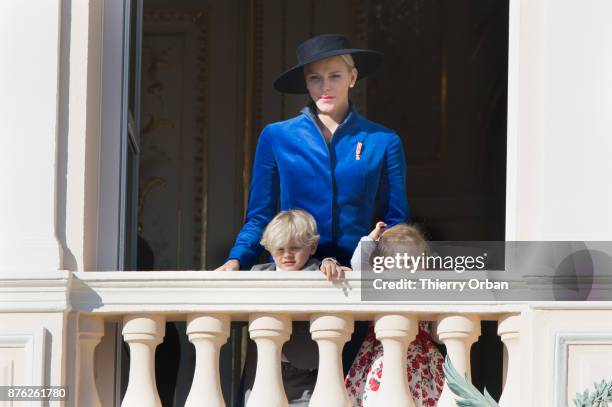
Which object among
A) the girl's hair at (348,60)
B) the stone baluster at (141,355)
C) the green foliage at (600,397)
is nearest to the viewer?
the green foliage at (600,397)

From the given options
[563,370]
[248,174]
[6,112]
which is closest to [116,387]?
[6,112]

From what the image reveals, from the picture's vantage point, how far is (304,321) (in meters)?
7.01

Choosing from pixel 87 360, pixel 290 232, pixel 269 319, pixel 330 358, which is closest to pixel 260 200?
pixel 290 232

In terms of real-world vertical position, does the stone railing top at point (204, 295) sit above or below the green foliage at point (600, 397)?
above

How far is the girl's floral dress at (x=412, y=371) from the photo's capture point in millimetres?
6906

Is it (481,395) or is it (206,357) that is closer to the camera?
(481,395)

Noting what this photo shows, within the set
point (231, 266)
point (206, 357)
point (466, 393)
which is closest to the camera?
point (466, 393)

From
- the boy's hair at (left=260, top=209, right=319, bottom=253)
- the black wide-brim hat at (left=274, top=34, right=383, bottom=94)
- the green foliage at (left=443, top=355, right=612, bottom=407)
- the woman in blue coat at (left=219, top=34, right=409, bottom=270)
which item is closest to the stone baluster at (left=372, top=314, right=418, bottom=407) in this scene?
the boy's hair at (left=260, top=209, right=319, bottom=253)

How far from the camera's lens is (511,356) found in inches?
268

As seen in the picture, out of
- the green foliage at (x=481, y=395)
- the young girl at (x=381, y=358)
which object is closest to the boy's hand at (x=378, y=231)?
the young girl at (x=381, y=358)

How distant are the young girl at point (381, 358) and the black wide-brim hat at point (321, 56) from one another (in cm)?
71

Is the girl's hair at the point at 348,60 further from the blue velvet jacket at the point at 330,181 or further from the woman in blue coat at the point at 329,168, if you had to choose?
the blue velvet jacket at the point at 330,181

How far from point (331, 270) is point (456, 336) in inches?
19.7

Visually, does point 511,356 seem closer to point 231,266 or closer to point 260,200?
point 231,266
